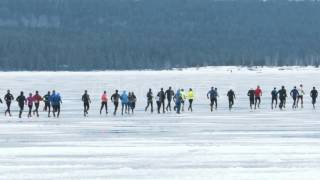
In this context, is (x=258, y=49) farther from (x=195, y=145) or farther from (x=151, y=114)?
(x=195, y=145)

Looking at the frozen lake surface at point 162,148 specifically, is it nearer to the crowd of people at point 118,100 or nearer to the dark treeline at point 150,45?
the crowd of people at point 118,100

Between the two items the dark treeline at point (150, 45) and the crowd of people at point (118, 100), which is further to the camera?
the dark treeline at point (150, 45)

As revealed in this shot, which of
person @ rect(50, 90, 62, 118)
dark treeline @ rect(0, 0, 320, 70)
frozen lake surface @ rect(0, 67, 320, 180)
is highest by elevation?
dark treeline @ rect(0, 0, 320, 70)

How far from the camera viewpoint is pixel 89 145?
1839 centimetres

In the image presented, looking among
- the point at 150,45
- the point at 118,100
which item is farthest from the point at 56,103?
the point at 150,45

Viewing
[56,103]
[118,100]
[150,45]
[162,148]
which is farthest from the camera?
[150,45]

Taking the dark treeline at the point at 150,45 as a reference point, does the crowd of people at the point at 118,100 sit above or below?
below

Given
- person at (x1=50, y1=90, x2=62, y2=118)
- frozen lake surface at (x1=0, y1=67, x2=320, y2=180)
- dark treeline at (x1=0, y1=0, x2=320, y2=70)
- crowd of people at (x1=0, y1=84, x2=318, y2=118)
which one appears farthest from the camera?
dark treeline at (x1=0, y1=0, x2=320, y2=70)

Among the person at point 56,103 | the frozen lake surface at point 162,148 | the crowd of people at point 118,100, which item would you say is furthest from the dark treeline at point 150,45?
the frozen lake surface at point 162,148

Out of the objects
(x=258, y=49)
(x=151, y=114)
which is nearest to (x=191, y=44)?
(x=258, y=49)

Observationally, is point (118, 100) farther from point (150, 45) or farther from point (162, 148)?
point (150, 45)

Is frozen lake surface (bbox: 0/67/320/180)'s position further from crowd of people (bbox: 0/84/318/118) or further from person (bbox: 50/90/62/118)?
crowd of people (bbox: 0/84/318/118)

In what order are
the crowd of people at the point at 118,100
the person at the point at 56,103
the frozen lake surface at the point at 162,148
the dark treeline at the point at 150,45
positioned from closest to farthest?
1. the frozen lake surface at the point at 162,148
2. the person at the point at 56,103
3. the crowd of people at the point at 118,100
4. the dark treeline at the point at 150,45

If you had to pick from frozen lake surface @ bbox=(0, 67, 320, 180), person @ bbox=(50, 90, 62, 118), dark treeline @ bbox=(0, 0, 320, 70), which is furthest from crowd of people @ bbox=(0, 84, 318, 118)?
dark treeline @ bbox=(0, 0, 320, 70)
